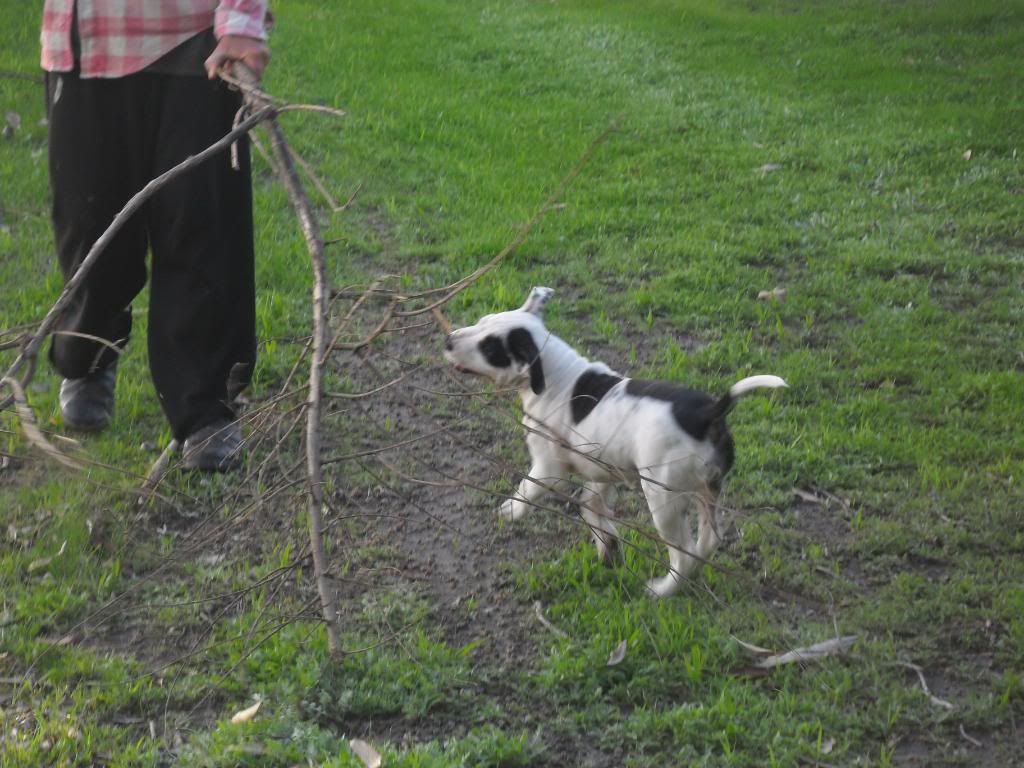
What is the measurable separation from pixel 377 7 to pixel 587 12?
2314mm

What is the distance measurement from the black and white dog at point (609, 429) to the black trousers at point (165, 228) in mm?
968

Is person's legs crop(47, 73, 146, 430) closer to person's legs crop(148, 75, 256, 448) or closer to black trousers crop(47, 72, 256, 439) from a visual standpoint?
black trousers crop(47, 72, 256, 439)

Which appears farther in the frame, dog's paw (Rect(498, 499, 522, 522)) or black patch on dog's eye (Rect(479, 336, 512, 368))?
dog's paw (Rect(498, 499, 522, 522))

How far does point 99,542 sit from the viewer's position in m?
4.37

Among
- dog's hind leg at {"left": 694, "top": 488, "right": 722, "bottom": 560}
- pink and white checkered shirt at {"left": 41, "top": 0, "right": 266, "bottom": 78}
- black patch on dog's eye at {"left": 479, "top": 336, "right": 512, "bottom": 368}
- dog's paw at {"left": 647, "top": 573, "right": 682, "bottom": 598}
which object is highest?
pink and white checkered shirt at {"left": 41, "top": 0, "right": 266, "bottom": 78}

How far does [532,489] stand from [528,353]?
0.51m

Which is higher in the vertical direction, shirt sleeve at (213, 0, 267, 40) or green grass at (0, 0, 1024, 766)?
shirt sleeve at (213, 0, 267, 40)

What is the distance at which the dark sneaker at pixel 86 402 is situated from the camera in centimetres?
507

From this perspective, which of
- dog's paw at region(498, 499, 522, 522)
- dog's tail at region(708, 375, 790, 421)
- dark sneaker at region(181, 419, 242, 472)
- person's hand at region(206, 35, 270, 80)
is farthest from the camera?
dark sneaker at region(181, 419, 242, 472)

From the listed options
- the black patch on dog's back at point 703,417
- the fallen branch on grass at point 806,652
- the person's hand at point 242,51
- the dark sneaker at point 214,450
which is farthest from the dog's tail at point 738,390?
the dark sneaker at point 214,450

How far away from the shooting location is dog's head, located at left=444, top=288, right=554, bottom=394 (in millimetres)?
4309

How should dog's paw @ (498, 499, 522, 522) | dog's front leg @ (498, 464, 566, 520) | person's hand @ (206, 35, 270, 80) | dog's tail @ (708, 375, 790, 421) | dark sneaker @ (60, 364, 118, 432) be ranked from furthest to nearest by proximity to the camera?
dark sneaker @ (60, 364, 118, 432), dog's paw @ (498, 499, 522, 522), dog's front leg @ (498, 464, 566, 520), person's hand @ (206, 35, 270, 80), dog's tail @ (708, 375, 790, 421)

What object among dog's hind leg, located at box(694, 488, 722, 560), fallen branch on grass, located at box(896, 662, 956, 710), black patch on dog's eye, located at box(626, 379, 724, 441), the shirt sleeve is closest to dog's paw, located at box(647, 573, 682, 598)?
dog's hind leg, located at box(694, 488, 722, 560)

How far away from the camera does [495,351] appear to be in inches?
171
